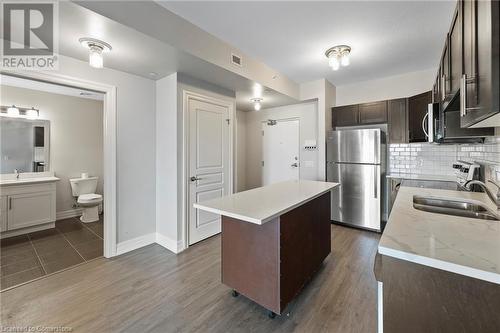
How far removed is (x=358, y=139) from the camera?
11.6 ft

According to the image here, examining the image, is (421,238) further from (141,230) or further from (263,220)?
(141,230)

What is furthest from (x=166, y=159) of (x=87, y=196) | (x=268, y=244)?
(x=87, y=196)

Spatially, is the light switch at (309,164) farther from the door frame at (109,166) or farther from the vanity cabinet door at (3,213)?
the vanity cabinet door at (3,213)

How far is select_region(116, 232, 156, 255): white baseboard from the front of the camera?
2.76 m

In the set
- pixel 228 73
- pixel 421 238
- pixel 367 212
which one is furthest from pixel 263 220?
pixel 367 212

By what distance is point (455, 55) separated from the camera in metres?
1.34

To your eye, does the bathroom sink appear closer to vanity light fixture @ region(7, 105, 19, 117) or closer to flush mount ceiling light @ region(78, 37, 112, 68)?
flush mount ceiling light @ region(78, 37, 112, 68)

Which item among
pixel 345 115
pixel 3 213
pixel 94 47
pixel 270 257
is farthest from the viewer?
pixel 345 115

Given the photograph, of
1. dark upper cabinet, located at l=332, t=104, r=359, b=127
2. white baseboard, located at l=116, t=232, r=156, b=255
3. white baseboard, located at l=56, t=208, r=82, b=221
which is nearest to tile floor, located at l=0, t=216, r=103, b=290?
white baseboard, located at l=116, t=232, r=156, b=255

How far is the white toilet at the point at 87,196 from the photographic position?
3801 millimetres

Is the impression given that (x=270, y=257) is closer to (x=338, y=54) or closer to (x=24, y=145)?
(x=338, y=54)

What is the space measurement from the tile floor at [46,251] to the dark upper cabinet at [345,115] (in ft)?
14.3

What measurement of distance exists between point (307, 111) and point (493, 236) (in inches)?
150

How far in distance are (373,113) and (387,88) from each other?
0.53 m
